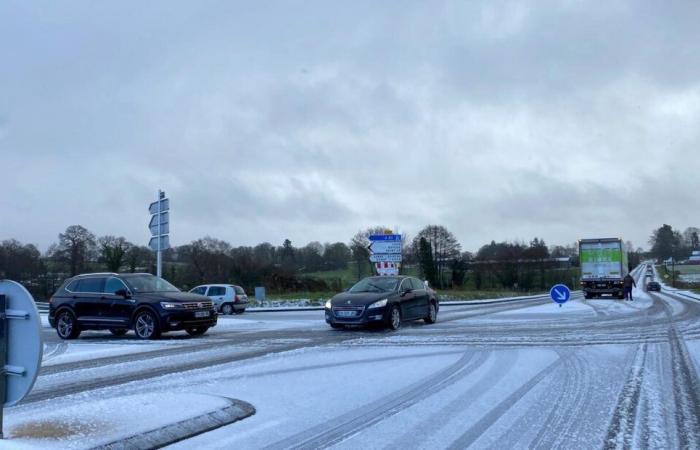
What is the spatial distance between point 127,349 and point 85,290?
157 inches

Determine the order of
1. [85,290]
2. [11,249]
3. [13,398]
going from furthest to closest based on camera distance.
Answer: [11,249]
[85,290]
[13,398]

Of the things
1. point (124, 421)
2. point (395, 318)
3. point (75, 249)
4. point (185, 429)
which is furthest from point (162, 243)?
point (75, 249)

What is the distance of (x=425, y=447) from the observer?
5.48 m

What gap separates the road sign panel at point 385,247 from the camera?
2442 cm

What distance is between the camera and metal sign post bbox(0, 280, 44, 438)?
496cm

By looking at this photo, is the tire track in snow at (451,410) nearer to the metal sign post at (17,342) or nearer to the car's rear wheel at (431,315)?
the metal sign post at (17,342)

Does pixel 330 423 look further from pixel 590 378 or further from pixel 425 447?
pixel 590 378

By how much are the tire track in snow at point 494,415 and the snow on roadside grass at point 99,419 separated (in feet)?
8.40

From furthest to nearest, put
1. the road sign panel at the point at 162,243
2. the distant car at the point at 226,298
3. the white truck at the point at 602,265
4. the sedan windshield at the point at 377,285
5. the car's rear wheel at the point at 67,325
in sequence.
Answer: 1. the white truck at the point at 602,265
2. the distant car at the point at 226,298
3. the road sign panel at the point at 162,243
4. the sedan windshield at the point at 377,285
5. the car's rear wheel at the point at 67,325

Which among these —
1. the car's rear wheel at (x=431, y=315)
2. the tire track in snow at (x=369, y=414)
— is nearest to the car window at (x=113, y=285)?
the car's rear wheel at (x=431, y=315)

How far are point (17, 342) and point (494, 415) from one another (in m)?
4.53

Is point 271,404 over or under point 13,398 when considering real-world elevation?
under

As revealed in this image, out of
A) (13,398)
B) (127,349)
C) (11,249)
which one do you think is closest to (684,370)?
(13,398)

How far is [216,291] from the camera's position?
32.0 metres
